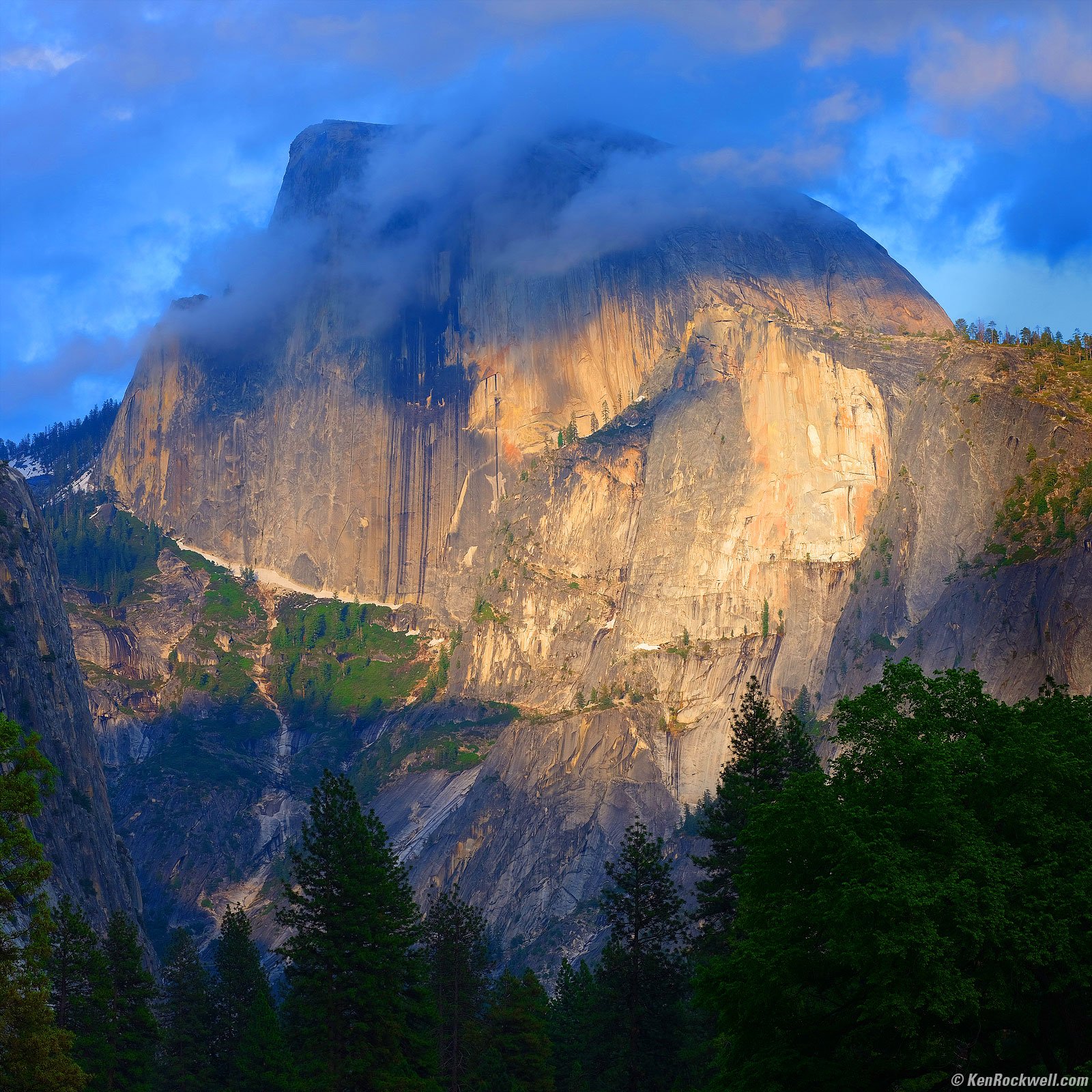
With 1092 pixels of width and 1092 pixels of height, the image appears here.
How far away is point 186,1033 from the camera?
69.9 m

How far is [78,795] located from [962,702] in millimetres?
93604

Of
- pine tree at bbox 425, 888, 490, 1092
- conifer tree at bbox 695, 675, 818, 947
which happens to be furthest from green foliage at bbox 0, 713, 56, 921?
pine tree at bbox 425, 888, 490, 1092

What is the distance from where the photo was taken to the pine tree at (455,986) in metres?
69.4

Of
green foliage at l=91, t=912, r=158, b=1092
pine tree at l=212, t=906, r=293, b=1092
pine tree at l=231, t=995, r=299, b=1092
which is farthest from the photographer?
pine tree at l=212, t=906, r=293, b=1092

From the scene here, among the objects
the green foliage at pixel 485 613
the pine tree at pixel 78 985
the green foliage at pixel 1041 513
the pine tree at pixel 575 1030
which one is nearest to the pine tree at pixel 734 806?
the pine tree at pixel 575 1030

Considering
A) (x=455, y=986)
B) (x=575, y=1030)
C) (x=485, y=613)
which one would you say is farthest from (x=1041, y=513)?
(x=485, y=613)

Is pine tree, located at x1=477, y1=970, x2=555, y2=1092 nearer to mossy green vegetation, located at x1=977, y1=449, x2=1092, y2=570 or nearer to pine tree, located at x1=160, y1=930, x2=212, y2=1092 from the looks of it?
pine tree, located at x1=160, y1=930, x2=212, y2=1092

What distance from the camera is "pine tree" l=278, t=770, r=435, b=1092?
5400 cm

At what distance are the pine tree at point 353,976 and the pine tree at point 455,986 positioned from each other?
1164 centimetres

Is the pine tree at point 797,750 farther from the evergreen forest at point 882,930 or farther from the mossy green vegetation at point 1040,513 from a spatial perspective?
the mossy green vegetation at point 1040,513

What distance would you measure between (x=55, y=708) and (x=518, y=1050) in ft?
213

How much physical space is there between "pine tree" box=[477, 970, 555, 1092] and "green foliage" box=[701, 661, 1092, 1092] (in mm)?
30637

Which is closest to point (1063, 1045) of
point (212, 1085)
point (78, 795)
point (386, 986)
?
point (386, 986)

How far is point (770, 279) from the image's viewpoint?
193 metres
